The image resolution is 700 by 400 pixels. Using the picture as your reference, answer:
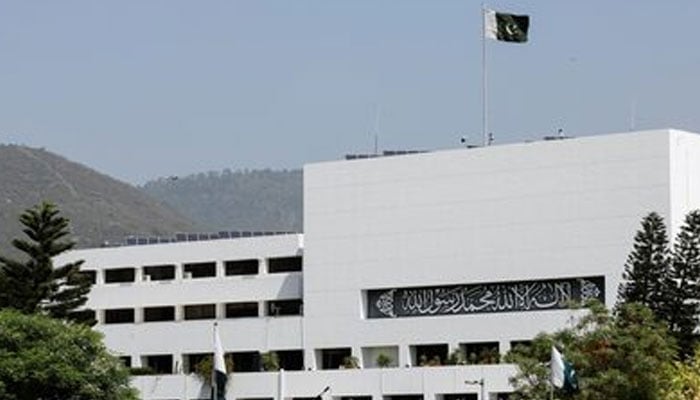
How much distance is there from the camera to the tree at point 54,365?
50156mm

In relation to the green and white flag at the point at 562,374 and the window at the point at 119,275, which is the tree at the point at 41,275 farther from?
the green and white flag at the point at 562,374

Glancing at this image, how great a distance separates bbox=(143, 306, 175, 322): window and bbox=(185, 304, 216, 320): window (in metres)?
0.68

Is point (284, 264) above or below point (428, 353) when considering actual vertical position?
above

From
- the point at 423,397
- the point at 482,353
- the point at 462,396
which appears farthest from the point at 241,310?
the point at 462,396

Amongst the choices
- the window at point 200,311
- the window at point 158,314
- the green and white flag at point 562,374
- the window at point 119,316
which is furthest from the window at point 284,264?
the green and white flag at point 562,374

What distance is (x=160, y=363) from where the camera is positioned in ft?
262

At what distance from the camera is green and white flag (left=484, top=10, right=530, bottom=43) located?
71.2 meters

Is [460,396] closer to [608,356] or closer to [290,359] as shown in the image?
[290,359]

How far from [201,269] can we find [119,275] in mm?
4296

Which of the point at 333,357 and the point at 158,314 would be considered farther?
the point at 158,314

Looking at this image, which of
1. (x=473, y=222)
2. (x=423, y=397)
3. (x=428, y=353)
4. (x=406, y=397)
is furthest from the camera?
(x=428, y=353)

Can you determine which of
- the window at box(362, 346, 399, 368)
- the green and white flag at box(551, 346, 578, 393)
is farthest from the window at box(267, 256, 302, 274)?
the green and white flag at box(551, 346, 578, 393)

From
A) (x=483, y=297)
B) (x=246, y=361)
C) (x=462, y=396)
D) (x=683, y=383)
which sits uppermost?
(x=483, y=297)

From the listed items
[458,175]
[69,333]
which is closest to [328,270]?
[458,175]
